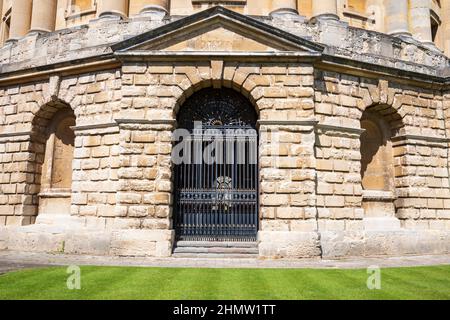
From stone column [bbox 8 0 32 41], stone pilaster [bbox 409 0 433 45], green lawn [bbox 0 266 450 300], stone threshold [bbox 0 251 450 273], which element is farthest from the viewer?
stone column [bbox 8 0 32 41]

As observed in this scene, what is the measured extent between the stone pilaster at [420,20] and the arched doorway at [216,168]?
9.45 m

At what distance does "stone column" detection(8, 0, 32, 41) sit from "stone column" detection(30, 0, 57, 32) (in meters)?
1.04

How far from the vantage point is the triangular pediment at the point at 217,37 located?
12.0 m

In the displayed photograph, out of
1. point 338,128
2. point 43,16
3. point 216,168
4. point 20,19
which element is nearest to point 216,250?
point 216,168

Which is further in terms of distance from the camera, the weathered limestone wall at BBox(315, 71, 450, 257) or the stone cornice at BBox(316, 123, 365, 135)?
the stone cornice at BBox(316, 123, 365, 135)

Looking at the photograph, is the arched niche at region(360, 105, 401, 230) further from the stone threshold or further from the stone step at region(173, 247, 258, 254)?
the stone step at region(173, 247, 258, 254)

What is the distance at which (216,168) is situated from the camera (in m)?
12.4

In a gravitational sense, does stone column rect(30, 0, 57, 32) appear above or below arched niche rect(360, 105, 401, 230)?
above

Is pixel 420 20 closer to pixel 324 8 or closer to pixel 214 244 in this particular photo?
pixel 324 8

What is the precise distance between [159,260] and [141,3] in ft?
34.2

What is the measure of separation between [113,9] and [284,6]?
628 cm

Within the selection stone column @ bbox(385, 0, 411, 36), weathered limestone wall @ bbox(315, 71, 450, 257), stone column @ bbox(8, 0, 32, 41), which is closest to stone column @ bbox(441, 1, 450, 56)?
stone column @ bbox(385, 0, 411, 36)

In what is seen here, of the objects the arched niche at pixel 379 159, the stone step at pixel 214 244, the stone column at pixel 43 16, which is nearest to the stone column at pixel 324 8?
the arched niche at pixel 379 159

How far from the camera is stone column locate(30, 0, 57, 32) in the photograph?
645 inches
